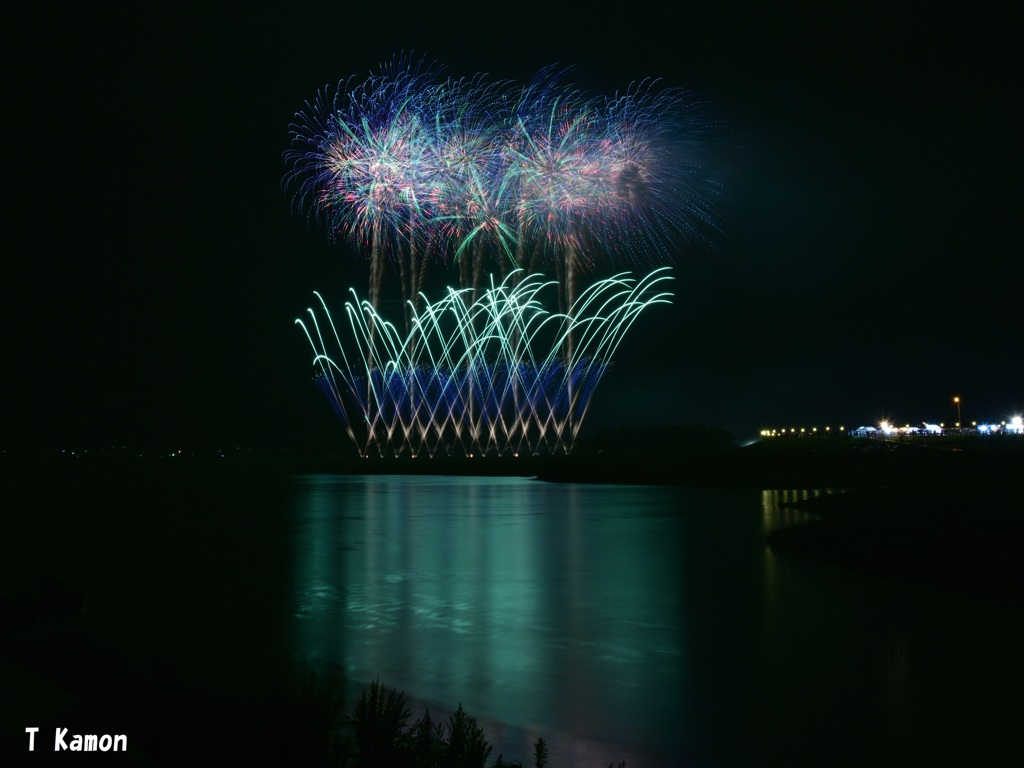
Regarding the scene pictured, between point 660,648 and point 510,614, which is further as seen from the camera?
point 510,614

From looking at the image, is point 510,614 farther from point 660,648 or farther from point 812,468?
point 812,468

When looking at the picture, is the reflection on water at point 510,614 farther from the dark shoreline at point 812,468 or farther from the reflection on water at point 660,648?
the dark shoreline at point 812,468

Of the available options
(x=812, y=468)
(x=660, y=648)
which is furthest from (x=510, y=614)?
(x=812, y=468)

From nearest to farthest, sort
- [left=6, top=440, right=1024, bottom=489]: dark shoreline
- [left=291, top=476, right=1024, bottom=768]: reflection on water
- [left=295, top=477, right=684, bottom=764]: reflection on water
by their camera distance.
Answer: [left=291, top=476, right=1024, bottom=768]: reflection on water
[left=295, top=477, right=684, bottom=764]: reflection on water
[left=6, top=440, right=1024, bottom=489]: dark shoreline

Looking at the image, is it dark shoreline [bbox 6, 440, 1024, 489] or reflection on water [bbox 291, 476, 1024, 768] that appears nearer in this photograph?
reflection on water [bbox 291, 476, 1024, 768]

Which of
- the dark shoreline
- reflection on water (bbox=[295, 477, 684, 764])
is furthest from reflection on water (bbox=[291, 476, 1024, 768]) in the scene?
the dark shoreline

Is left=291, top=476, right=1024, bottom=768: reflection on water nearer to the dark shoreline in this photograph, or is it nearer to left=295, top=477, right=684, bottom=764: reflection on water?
left=295, top=477, right=684, bottom=764: reflection on water

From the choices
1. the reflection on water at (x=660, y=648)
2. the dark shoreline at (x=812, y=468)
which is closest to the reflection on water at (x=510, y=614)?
the reflection on water at (x=660, y=648)

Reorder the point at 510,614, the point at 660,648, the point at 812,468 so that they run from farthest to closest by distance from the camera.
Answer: the point at 812,468
the point at 510,614
the point at 660,648

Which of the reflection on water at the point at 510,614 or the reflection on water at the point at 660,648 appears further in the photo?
the reflection on water at the point at 510,614
